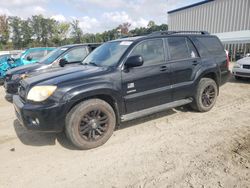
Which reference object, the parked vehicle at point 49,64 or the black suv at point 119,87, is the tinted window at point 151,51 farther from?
the parked vehicle at point 49,64

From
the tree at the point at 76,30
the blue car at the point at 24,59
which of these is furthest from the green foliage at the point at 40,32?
the blue car at the point at 24,59

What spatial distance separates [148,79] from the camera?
4285 mm

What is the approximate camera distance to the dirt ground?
2.91m

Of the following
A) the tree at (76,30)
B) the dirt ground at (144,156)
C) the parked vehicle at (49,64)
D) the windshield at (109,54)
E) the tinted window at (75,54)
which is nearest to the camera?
the dirt ground at (144,156)

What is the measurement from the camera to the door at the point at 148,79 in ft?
13.4

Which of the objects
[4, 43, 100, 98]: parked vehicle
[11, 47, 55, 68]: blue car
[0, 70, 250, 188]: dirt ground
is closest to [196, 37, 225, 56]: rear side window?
[0, 70, 250, 188]: dirt ground

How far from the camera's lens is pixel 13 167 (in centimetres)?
333

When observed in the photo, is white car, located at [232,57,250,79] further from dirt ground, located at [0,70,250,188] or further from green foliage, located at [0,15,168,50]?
green foliage, located at [0,15,168,50]

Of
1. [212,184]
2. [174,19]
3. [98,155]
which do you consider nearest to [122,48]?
[98,155]

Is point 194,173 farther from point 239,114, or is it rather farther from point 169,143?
point 239,114

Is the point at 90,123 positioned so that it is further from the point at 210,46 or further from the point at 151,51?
the point at 210,46

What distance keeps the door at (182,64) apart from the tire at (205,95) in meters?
0.29

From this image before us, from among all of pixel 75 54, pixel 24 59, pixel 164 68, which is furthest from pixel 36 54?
pixel 164 68

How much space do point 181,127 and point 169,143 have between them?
77 centimetres
